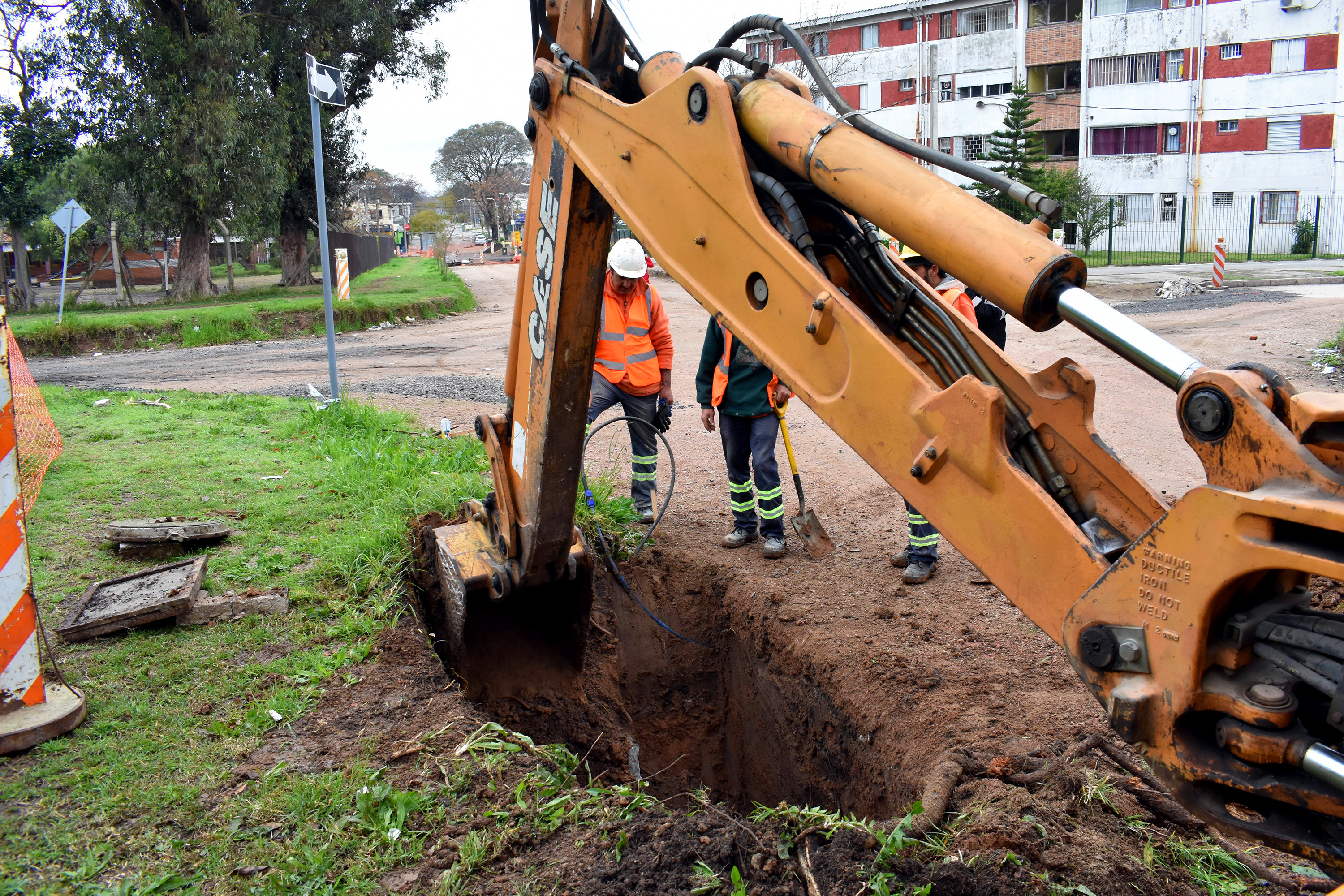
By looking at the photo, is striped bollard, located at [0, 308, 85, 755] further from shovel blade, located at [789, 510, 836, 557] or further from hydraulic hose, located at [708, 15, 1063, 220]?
shovel blade, located at [789, 510, 836, 557]

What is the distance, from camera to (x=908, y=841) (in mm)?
2508

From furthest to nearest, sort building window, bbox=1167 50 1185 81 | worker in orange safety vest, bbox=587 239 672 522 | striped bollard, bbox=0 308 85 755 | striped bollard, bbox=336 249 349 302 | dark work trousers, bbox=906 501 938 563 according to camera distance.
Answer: building window, bbox=1167 50 1185 81 < striped bollard, bbox=336 249 349 302 < worker in orange safety vest, bbox=587 239 672 522 < dark work trousers, bbox=906 501 938 563 < striped bollard, bbox=0 308 85 755

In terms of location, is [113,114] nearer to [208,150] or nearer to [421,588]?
[208,150]

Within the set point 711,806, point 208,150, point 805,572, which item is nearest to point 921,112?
point 208,150

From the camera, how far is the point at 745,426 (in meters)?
5.60

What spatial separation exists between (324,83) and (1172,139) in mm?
35836

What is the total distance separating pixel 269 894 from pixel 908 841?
5.77 ft

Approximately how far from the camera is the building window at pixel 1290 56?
31719 millimetres

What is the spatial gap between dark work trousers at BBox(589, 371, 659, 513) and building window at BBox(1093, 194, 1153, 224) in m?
34.6

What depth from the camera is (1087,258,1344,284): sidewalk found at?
22.6 metres

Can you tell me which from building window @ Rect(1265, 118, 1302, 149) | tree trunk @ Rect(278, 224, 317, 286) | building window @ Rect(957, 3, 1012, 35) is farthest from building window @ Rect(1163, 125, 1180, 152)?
tree trunk @ Rect(278, 224, 317, 286)

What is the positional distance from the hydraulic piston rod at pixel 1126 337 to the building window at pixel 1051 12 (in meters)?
41.5

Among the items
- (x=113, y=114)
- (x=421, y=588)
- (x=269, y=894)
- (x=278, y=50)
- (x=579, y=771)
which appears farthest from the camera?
(x=278, y=50)

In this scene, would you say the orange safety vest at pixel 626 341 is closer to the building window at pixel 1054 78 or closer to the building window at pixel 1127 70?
the building window at pixel 1127 70
